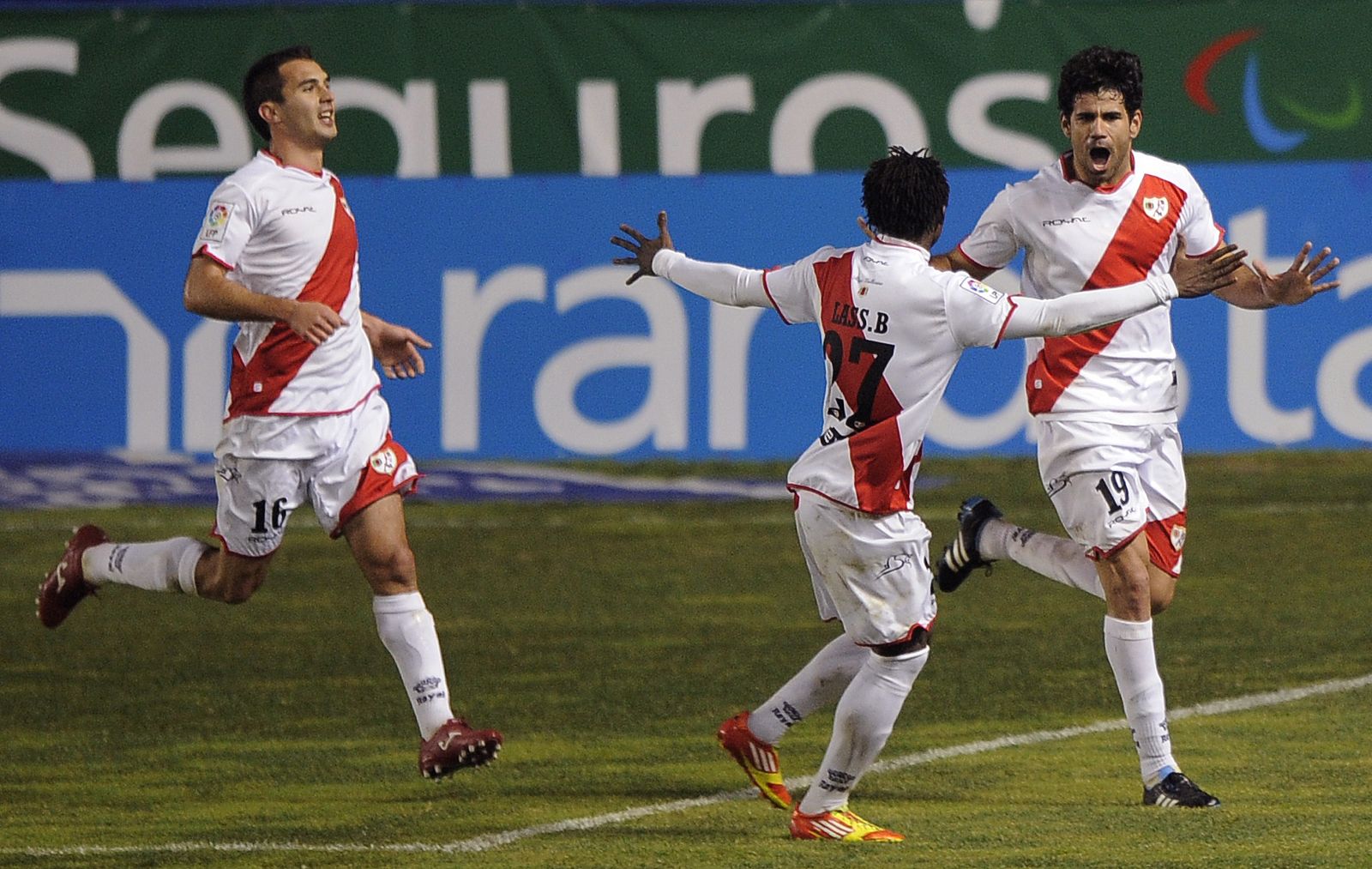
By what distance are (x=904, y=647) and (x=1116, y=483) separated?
3.41ft

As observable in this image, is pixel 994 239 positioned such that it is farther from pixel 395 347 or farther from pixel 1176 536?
pixel 395 347

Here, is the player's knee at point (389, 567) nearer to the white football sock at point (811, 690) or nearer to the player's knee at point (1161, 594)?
the white football sock at point (811, 690)

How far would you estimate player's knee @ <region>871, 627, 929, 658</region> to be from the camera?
257 inches

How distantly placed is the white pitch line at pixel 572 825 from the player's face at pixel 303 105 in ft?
6.75

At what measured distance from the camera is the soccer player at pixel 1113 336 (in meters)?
7.21

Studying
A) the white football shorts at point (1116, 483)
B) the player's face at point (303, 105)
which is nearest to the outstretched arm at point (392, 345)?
the player's face at point (303, 105)

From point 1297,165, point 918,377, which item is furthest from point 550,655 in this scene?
point 1297,165

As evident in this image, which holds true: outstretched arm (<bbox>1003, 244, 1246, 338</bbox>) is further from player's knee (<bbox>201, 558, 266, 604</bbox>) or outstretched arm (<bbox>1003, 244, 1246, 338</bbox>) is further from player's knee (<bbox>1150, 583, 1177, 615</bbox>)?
player's knee (<bbox>201, 558, 266, 604</bbox>)

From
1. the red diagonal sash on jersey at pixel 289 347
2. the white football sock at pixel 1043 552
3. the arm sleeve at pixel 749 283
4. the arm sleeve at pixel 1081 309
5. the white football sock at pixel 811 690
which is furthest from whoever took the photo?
the white football sock at pixel 1043 552

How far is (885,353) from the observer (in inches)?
254

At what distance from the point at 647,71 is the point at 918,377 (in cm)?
878

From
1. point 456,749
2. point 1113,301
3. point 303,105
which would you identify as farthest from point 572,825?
point 303,105

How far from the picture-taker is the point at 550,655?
10023 millimetres

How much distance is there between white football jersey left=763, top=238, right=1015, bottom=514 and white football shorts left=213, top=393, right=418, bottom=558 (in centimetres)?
137
